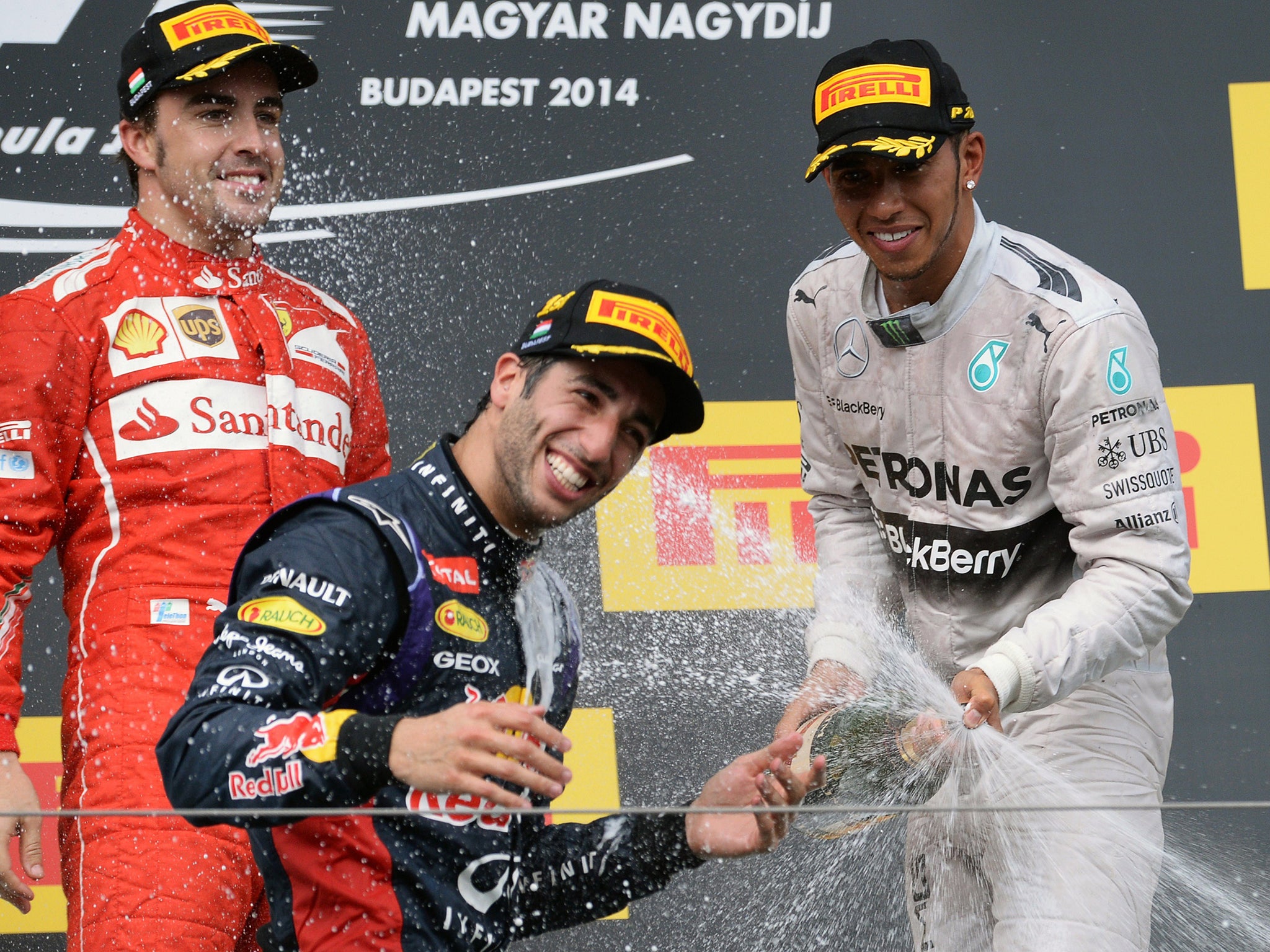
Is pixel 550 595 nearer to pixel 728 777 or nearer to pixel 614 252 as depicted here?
pixel 728 777

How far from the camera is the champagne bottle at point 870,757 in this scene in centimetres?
179

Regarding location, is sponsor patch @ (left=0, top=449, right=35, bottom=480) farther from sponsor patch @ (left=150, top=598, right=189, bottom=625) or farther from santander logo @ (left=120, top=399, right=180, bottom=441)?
sponsor patch @ (left=150, top=598, right=189, bottom=625)

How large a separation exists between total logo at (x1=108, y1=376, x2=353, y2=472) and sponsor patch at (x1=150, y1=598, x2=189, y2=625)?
20cm

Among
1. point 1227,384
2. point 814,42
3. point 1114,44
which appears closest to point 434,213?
point 814,42

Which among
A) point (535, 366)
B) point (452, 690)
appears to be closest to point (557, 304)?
point (535, 366)

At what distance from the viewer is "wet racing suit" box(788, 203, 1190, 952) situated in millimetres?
1662

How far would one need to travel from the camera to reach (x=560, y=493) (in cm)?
140

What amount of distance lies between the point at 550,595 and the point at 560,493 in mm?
171

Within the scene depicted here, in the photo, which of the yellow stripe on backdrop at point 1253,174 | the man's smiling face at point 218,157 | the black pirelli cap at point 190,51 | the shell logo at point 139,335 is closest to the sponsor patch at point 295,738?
the shell logo at point 139,335

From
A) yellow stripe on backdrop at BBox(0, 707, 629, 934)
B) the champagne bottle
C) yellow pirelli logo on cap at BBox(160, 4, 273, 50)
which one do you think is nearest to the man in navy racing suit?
the champagne bottle

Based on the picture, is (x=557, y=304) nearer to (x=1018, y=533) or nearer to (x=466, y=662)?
(x=466, y=662)

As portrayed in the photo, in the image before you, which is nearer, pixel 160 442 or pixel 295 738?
pixel 295 738

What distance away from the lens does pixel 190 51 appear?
1974 mm

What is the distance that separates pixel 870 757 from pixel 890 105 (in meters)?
0.83
